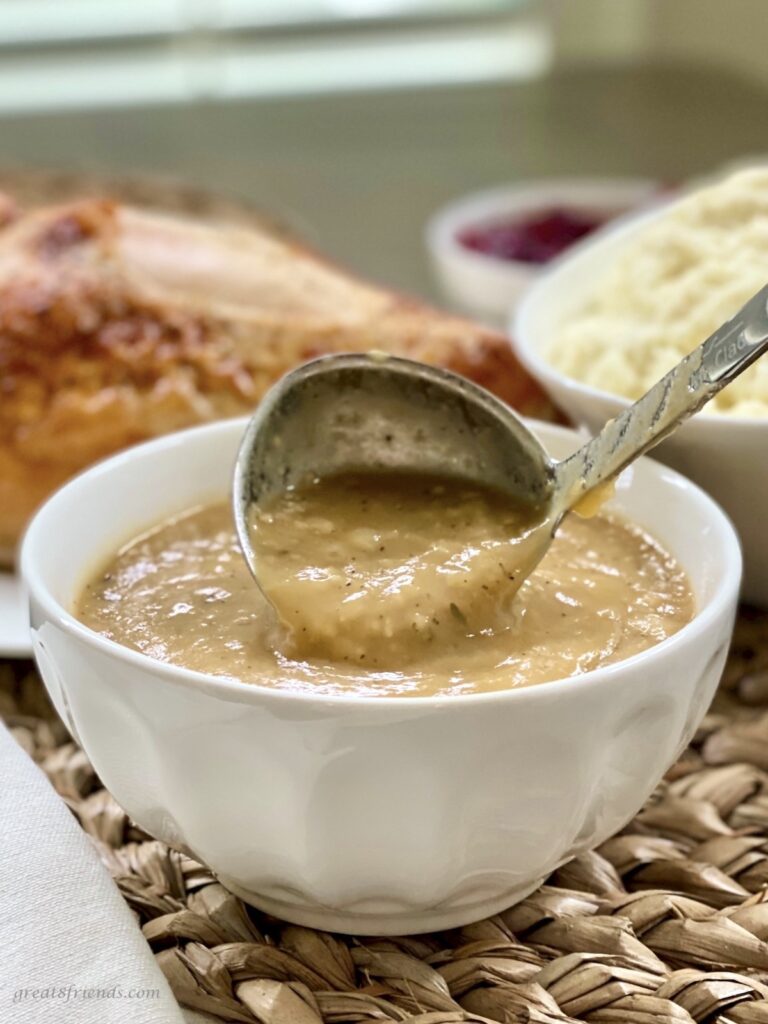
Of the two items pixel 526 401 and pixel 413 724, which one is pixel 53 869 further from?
pixel 526 401

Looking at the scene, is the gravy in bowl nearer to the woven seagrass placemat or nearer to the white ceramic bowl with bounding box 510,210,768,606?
the white ceramic bowl with bounding box 510,210,768,606

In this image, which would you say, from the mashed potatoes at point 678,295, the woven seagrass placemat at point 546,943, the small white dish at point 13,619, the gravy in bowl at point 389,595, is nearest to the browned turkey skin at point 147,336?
the small white dish at point 13,619

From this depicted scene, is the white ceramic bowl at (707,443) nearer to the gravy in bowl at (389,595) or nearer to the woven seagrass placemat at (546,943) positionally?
the gravy in bowl at (389,595)

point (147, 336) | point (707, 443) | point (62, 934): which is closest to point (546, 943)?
point (62, 934)

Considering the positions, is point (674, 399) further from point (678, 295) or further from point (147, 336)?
point (147, 336)

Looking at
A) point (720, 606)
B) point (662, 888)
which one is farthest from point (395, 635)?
point (662, 888)

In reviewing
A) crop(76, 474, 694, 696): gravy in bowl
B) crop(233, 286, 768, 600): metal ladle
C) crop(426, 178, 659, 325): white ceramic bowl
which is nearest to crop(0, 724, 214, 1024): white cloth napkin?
crop(76, 474, 694, 696): gravy in bowl
